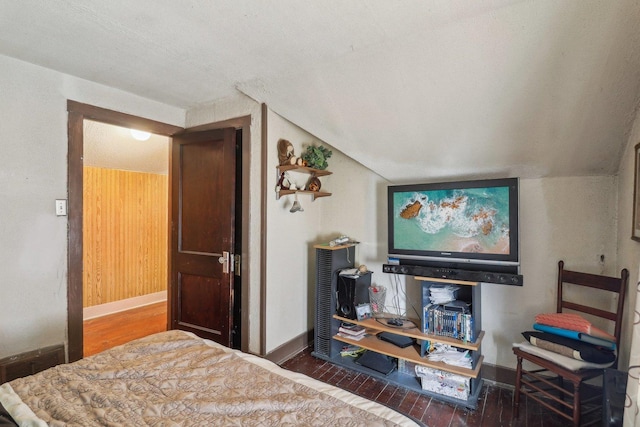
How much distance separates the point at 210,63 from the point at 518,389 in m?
2.99

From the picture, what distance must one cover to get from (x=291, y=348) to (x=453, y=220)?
6.00ft

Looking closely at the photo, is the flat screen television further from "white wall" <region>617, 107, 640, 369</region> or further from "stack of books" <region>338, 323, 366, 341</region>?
"stack of books" <region>338, 323, 366, 341</region>

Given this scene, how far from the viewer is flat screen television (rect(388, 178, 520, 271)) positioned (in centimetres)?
213

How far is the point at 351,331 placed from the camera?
271 centimetres

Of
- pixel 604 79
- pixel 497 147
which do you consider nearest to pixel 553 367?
pixel 497 147

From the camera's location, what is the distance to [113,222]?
405cm

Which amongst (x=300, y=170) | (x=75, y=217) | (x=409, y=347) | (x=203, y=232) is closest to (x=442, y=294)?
(x=409, y=347)

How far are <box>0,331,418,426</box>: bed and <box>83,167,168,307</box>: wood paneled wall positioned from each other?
2.97m

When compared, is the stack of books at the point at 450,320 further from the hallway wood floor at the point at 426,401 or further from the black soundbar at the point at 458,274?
the hallway wood floor at the point at 426,401

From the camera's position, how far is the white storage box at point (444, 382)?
2146 millimetres

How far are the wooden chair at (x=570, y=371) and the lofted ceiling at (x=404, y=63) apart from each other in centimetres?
71

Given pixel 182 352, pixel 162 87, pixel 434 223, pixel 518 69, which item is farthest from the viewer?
pixel 162 87

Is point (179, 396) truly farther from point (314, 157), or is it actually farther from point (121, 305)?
point (121, 305)

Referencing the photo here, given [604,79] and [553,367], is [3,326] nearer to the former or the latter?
[553,367]
